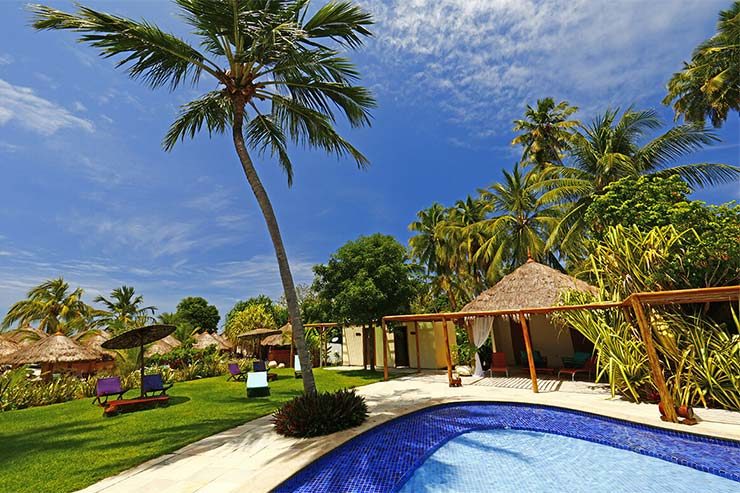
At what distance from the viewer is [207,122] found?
9.89m

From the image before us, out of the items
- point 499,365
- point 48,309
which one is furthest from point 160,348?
point 499,365

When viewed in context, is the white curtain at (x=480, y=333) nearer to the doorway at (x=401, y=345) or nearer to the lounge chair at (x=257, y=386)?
the doorway at (x=401, y=345)

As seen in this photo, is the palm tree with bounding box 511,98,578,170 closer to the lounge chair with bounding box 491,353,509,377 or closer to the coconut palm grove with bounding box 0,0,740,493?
the coconut palm grove with bounding box 0,0,740,493

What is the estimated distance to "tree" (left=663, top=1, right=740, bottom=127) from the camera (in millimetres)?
16362

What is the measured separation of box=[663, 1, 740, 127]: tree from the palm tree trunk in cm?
2121

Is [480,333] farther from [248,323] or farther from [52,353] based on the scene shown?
[248,323]

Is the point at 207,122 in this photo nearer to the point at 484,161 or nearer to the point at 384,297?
the point at 384,297

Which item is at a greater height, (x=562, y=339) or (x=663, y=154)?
(x=663, y=154)

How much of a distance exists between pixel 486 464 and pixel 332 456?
287cm

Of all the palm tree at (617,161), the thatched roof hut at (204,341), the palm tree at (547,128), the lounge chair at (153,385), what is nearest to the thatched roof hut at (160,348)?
the thatched roof hut at (204,341)

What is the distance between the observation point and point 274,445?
676cm

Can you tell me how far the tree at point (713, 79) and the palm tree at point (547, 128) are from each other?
6.35 meters

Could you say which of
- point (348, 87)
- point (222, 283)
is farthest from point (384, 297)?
point (222, 283)

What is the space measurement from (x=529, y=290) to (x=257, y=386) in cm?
1142
